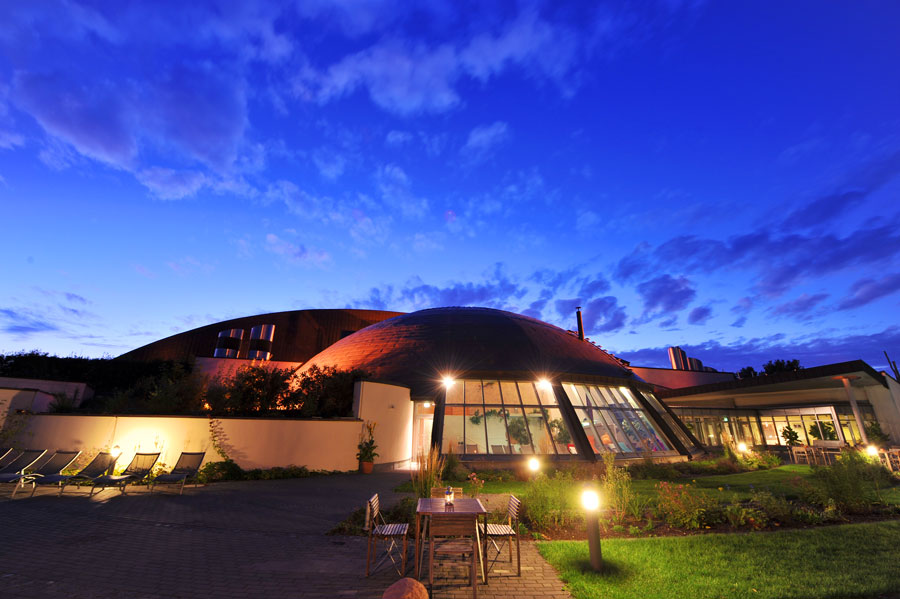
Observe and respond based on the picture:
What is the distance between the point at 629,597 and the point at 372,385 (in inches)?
578

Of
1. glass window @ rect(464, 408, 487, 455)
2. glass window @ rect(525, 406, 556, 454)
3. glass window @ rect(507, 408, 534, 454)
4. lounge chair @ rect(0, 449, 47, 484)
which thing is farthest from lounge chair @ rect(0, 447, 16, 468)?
glass window @ rect(525, 406, 556, 454)

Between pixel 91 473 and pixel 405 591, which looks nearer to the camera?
pixel 405 591

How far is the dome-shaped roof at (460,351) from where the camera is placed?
22.2m

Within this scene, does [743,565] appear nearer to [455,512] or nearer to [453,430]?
[455,512]

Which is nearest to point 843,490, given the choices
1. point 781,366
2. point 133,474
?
point 133,474

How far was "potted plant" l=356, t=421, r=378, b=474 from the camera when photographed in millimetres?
17406

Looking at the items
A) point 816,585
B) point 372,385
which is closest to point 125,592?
point 816,585

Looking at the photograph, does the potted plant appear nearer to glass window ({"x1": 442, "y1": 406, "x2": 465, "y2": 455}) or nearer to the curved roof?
glass window ({"x1": 442, "y1": 406, "x2": 465, "y2": 455})

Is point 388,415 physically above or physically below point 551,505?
above

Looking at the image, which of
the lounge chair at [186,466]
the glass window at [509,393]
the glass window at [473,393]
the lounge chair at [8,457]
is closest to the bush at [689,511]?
the glass window at [509,393]

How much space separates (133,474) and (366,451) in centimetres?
838

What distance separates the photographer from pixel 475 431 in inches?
730

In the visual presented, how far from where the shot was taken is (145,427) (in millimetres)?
14531

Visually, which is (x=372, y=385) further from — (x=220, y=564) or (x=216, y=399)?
(x=220, y=564)
